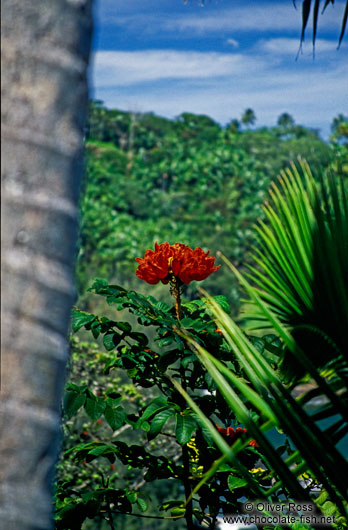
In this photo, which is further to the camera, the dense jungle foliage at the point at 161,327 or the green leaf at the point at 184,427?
the dense jungle foliage at the point at 161,327

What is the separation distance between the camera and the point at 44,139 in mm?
1052

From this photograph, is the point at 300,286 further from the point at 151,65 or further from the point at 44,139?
the point at 151,65

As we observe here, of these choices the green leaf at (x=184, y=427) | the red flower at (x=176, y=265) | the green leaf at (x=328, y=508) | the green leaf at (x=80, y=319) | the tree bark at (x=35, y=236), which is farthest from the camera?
the red flower at (x=176, y=265)

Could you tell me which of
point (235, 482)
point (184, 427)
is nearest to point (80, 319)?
point (184, 427)

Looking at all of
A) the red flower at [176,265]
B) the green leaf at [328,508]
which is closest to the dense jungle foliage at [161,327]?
the green leaf at [328,508]

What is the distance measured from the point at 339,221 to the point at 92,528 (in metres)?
8.20

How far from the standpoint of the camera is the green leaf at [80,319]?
1.97 metres

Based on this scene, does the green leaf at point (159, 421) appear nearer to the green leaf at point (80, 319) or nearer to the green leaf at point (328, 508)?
the green leaf at point (80, 319)

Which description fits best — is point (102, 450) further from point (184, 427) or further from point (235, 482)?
point (235, 482)

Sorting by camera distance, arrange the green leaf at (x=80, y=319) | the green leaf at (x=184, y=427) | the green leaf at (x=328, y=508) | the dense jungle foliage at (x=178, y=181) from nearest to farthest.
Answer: the green leaf at (x=184, y=427), the green leaf at (x=328, y=508), the green leaf at (x=80, y=319), the dense jungle foliage at (x=178, y=181)

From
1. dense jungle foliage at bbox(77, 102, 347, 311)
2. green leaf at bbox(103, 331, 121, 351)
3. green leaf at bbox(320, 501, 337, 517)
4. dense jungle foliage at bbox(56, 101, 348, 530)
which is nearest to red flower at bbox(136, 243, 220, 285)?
dense jungle foliage at bbox(56, 101, 348, 530)

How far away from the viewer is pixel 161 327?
6.50 feet

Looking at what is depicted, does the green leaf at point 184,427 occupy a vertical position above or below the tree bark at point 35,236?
below

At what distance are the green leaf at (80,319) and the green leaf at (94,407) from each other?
0.25 meters
